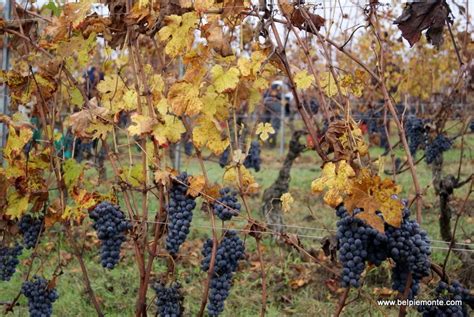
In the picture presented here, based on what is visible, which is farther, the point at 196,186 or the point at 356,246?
the point at 196,186

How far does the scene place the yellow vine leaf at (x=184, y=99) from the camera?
6.89 feet

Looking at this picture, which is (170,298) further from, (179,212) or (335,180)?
(335,180)

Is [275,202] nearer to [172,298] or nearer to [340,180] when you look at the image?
[172,298]

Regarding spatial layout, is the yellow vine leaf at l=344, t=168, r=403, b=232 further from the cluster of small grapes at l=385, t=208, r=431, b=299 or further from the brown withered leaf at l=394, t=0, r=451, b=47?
the brown withered leaf at l=394, t=0, r=451, b=47

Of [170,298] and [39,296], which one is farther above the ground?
[170,298]

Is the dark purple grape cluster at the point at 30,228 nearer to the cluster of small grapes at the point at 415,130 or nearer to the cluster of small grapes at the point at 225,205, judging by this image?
the cluster of small grapes at the point at 225,205


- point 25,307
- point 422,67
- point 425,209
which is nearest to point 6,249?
point 25,307

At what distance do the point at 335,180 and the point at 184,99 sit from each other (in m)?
0.58

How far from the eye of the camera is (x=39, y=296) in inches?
105

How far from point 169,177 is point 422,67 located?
20.2ft

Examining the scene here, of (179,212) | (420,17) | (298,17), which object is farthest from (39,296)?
(420,17)

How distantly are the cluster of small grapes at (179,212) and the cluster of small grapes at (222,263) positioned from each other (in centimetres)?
15

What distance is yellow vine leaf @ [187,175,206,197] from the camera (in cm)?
220

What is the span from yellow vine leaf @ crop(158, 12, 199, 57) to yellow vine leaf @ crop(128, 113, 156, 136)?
0.24 meters
